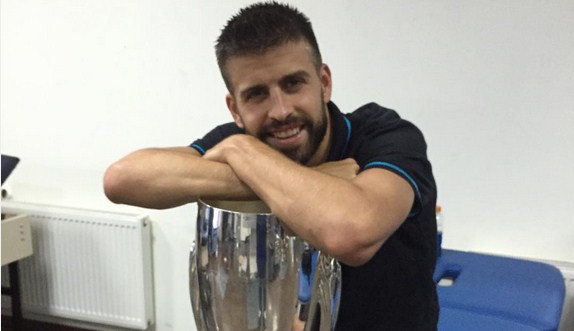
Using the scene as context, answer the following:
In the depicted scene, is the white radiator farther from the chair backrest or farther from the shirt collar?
the shirt collar

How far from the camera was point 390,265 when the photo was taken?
0.80 m

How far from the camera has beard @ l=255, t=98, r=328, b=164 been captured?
75 cm

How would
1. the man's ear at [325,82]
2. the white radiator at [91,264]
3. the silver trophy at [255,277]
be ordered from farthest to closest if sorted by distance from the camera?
the white radiator at [91,264] < the man's ear at [325,82] < the silver trophy at [255,277]

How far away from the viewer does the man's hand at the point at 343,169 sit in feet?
2.30

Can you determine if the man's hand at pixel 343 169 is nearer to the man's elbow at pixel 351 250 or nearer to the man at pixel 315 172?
the man at pixel 315 172

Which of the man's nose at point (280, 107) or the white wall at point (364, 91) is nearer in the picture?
the man's nose at point (280, 107)

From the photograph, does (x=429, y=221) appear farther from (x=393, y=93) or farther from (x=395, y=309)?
(x=393, y=93)

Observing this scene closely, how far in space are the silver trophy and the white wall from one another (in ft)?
3.80

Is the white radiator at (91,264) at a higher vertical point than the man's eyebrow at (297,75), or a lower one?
lower

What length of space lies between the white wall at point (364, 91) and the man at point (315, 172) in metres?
0.78

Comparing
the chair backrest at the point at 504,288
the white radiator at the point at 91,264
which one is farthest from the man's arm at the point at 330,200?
the white radiator at the point at 91,264

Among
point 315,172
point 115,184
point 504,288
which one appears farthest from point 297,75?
point 504,288

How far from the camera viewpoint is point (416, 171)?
706 mm

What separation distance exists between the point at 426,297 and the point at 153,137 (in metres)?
1.34
